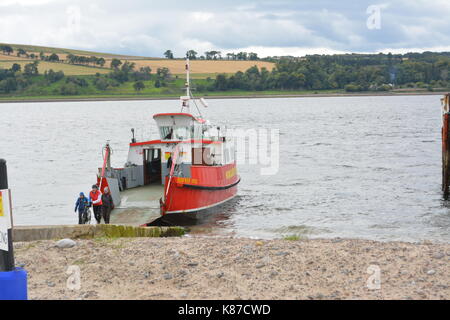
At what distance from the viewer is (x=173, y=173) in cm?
2186

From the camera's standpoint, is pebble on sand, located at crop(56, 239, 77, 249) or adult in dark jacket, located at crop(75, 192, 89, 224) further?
adult in dark jacket, located at crop(75, 192, 89, 224)

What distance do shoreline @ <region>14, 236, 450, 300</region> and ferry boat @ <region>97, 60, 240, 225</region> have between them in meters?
8.86

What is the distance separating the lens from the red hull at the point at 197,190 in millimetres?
21797

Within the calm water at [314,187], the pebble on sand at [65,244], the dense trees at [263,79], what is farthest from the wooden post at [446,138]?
the dense trees at [263,79]

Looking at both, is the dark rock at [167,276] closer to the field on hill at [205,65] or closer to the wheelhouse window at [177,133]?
the wheelhouse window at [177,133]

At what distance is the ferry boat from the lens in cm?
2172

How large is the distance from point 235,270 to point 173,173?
1218 cm

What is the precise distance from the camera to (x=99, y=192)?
19891 millimetres

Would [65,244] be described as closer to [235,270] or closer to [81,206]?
[235,270]

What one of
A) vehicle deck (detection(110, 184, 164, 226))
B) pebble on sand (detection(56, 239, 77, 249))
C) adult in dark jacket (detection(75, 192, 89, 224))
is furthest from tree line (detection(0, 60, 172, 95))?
pebble on sand (detection(56, 239, 77, 249))

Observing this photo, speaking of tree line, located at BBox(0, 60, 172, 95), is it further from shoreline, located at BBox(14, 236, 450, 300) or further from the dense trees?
shoreline, located at BBox(14, 236, 450, 300)

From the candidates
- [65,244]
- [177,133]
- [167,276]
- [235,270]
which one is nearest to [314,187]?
[177,133]

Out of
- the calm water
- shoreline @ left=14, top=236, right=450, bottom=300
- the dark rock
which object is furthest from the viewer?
the calm water

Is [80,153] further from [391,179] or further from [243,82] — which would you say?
[243,82]
